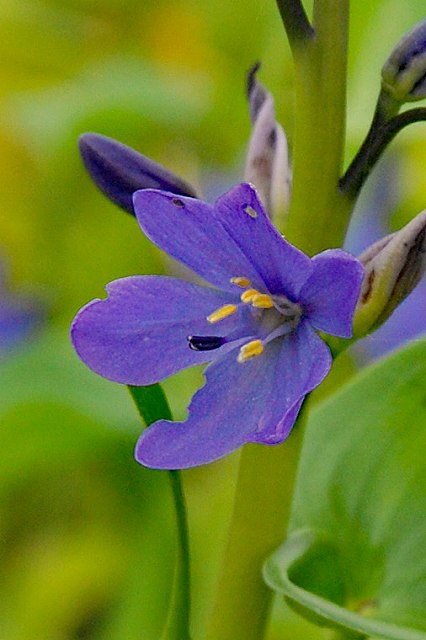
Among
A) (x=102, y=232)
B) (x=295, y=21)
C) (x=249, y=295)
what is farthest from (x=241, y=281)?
(x=102, y=232)

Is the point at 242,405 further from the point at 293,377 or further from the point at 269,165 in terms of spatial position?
the point at 269,165

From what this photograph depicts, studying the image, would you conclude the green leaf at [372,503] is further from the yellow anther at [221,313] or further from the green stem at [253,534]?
the yellow anther at [221,313]

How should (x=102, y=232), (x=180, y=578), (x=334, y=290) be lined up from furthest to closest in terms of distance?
1. (x=102, y=232)
2. (x=180, y=578)
3. (x=334, y=290)

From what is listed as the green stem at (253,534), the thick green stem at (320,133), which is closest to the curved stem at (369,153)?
the thick green stem at (320,133)

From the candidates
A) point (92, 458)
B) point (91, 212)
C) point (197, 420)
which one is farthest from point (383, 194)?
point (197, 420)

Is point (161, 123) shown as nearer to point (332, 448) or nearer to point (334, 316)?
point (332, 448)

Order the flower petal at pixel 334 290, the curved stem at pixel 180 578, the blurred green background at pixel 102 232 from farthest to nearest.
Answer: the blurred green background at pixel 102 232 → the curved stem at pixel 180 578 → the flower petal at pixel 334 290
